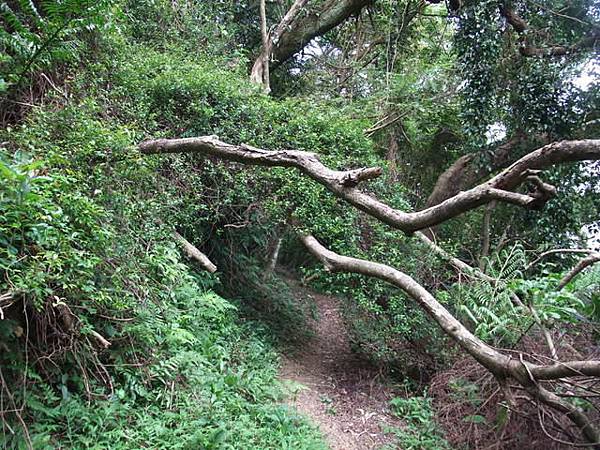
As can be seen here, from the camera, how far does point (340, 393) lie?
5824 millimetres

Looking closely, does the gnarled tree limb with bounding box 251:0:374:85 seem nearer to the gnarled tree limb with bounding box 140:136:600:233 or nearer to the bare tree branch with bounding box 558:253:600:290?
the gnarled tree limb with bounding box 140:136:600:233

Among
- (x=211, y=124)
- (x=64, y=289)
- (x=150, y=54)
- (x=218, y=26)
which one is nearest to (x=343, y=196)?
(x=64, y=289)

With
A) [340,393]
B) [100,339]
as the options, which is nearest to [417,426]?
[340,393]

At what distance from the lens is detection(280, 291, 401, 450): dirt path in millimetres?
4898

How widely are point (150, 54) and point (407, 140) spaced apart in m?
5.63

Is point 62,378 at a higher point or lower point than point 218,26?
lower

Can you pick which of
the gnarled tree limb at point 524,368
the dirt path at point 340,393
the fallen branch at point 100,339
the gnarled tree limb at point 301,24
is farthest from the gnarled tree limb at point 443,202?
the gnarled tree limb at point 301,24

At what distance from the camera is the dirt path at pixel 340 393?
4898mm

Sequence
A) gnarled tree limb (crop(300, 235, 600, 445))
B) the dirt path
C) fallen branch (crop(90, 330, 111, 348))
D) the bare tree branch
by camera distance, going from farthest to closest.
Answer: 1. the dirt path
2. the bare tree branch
3. gnarled tree limb (crop(300, 235, 600, 445))
4. fallen branch (crop(90, 330, 111, 348))

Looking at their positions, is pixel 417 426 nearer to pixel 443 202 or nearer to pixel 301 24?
pixel 443 202

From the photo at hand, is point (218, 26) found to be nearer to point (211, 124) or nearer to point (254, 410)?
point (211, 124)

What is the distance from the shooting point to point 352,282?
6207 millimetres

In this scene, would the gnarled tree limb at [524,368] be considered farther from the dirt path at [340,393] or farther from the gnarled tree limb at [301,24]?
the gnarled tree limb at [301,24]

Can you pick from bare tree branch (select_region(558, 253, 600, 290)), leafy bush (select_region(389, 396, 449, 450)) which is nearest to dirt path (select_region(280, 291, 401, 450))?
leafy bush (select_region(389, 396, 449, 450))
